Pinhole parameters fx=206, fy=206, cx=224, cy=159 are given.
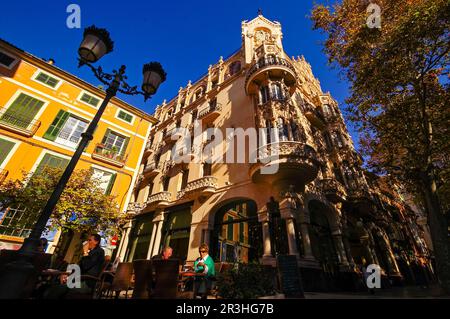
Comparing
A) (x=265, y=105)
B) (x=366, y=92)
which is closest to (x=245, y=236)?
(x=265, y=105)

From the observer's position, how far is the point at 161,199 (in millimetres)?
16641

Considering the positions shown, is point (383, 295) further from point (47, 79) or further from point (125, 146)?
point (47, 79)

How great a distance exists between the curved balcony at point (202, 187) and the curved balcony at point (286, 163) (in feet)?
11.6

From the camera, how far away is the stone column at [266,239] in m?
10.2

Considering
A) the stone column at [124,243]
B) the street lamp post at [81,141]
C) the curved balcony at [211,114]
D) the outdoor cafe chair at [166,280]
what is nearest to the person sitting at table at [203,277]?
the outdoor cafe chair at [166,280]

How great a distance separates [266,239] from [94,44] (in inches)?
417

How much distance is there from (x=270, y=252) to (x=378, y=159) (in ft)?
30.5

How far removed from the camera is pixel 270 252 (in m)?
10.6

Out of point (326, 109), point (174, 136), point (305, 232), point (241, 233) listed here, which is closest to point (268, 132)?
point (305, 232)

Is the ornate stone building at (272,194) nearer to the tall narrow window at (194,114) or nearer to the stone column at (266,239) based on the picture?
the stone column at (266,239)

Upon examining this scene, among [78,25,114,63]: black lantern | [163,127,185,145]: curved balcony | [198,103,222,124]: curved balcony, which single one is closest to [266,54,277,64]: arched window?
[198,103,222,124]: curved balcony

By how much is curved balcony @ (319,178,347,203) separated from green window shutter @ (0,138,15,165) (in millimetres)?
20247

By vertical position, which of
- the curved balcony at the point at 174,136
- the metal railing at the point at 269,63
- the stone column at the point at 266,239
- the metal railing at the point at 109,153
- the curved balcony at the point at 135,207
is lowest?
the stone column at the point at 266,239
